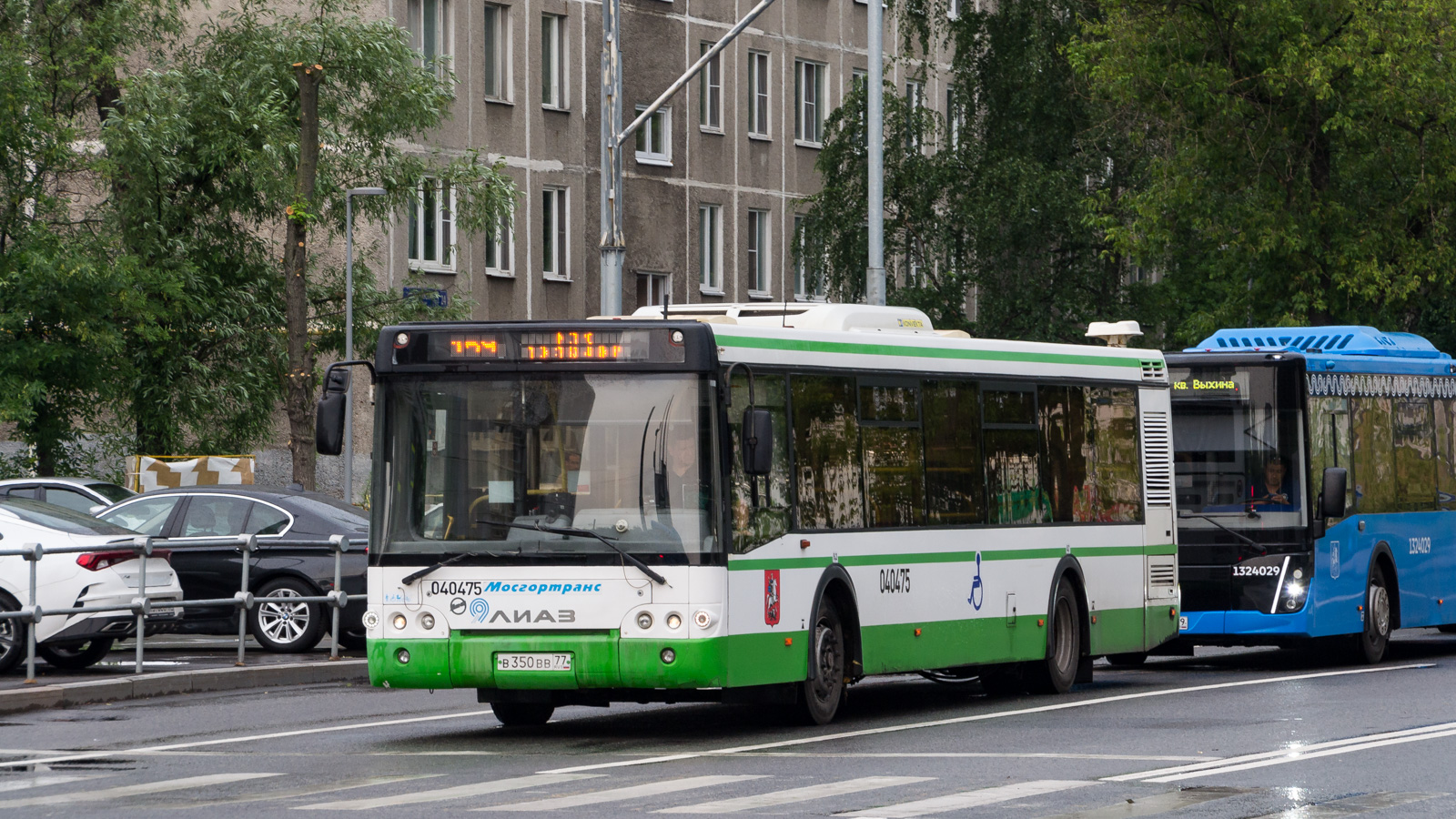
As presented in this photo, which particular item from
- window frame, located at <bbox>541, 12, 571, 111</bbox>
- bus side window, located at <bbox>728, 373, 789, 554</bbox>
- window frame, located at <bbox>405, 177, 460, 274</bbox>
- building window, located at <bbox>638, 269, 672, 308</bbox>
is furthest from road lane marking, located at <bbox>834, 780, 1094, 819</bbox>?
building window, located at <bbox>638, 269, 672, 308</bbox>

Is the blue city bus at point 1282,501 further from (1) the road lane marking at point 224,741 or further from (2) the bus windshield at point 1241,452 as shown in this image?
(1) the road lane marking at point 224,741

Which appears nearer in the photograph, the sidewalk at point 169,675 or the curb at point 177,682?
the curb at point 177,682

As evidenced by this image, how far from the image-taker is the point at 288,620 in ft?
72.8

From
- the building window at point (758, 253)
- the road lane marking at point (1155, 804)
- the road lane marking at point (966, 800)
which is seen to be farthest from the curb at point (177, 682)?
the building window at point (758, 253)

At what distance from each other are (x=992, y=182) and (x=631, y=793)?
119ft

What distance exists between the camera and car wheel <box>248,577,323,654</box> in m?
22.1

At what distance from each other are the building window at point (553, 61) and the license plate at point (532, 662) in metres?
35.6

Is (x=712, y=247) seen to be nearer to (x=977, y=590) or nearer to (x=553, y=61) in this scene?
(x=553, y=61)

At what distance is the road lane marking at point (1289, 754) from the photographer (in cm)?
1173

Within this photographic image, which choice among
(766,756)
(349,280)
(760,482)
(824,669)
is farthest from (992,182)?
(766,756)

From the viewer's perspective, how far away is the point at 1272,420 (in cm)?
2116

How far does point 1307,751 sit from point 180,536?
12.7m

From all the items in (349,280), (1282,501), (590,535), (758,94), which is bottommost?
(590,535)

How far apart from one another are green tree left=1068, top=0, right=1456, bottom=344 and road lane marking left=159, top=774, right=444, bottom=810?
83.0ft
